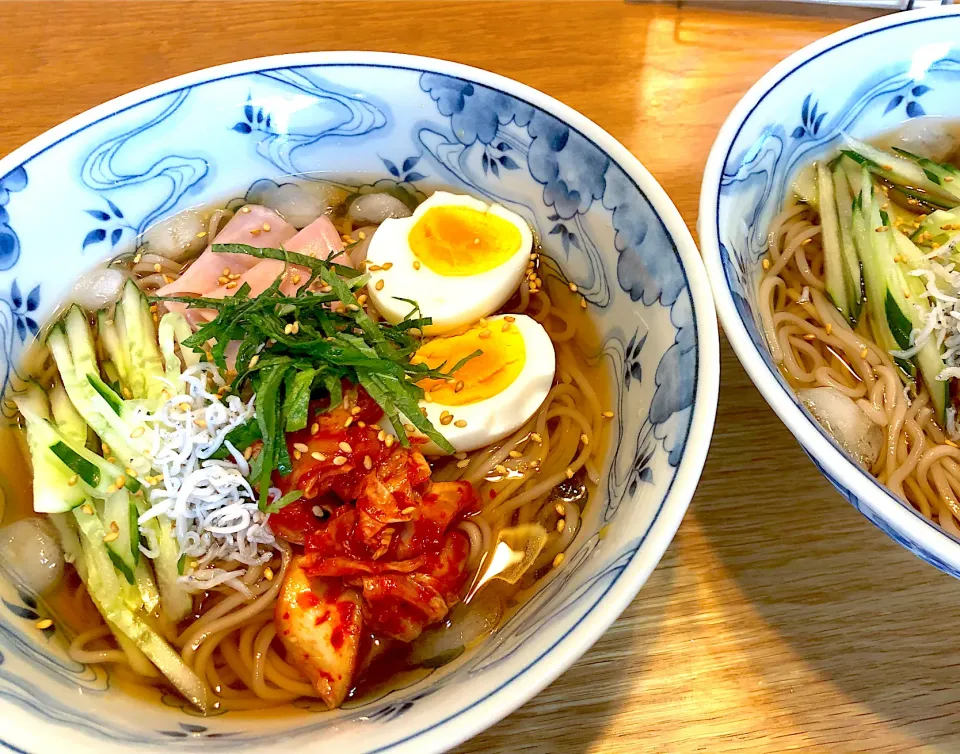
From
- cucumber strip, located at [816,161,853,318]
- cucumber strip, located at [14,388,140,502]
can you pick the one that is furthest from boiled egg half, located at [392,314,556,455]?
cucumber strip, located at [816,161,853,318]

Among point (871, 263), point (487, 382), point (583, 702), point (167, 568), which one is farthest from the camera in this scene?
point (871, 263)

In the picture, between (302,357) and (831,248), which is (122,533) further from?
(831,248)

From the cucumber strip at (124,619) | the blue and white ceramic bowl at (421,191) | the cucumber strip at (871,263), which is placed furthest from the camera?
the cucumber strip at (871,263)

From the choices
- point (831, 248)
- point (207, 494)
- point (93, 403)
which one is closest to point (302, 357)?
point (207, 494)

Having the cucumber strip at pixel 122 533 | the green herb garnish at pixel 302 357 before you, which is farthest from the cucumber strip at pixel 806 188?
the cucumber strip at pixel 122 533

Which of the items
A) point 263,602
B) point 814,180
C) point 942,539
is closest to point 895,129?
point 814,180

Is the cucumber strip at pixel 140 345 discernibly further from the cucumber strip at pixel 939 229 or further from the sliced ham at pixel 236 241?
the cucumber strip at pixel 939 229
